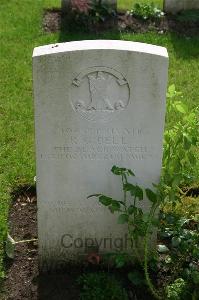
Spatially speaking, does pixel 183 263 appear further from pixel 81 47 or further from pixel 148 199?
pixel 81 47

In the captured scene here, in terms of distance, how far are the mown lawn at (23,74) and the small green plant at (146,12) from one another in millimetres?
519

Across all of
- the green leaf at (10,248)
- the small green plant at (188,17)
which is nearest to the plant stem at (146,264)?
the green leaf at (10,248)

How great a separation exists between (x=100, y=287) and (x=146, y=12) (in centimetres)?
567

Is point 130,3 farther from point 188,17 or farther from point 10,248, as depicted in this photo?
point 10,248

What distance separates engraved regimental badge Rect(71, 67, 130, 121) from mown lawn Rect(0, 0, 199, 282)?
137 centimetres

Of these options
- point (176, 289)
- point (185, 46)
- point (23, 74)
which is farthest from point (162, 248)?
point (185, 46)

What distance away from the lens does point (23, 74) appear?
712 cm

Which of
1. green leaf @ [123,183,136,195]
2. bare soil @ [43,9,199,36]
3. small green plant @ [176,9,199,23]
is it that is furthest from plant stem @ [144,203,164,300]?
small green plant @ [176,9,199,23]

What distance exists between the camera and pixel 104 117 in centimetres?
371

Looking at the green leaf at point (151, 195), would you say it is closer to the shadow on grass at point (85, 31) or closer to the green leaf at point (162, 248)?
the green leaf at point (162, 248)

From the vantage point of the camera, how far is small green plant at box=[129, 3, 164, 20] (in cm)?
864

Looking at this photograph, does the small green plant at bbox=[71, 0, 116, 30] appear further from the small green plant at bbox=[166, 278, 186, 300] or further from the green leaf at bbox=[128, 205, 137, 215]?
the small green plant at bbox=[166, 278, 186, 300]

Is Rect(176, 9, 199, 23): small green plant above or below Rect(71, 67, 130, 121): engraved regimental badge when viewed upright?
above

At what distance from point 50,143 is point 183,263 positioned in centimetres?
131
